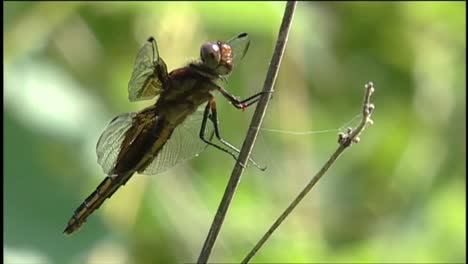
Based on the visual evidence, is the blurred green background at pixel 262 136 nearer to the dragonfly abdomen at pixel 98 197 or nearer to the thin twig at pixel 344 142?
the dragonfly abdomen at pixel 98 197

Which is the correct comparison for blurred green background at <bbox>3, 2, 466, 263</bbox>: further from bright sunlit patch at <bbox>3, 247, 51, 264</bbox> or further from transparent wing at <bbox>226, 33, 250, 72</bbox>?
transparent wing at <bbox>226, 33, 250, 72</bbox>

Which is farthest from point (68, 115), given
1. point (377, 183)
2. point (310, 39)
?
point (377, 183)

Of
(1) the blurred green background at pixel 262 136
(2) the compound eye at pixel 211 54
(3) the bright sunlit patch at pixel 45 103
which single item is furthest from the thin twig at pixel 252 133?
(3) the bright sunlit patch at pixel 45 103

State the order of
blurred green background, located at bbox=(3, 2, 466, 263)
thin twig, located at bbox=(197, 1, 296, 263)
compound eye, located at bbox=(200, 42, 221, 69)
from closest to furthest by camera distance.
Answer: thin twig, located at bbox=(197, 1, 296, 263) < compound eye, located at bbox=(200, 42, 221, 69) < blurred green background, located at bbox=(3, 2, 466, 263)

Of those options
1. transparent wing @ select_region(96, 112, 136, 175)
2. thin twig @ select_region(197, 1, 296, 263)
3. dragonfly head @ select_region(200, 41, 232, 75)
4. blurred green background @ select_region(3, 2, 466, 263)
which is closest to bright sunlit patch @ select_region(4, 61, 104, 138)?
blurred green background @ select_region(3, 2, 466, 263)

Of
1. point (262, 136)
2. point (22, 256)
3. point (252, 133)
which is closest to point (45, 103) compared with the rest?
point (22, 256)

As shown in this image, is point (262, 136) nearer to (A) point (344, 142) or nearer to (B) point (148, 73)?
(B) point (148, 73)

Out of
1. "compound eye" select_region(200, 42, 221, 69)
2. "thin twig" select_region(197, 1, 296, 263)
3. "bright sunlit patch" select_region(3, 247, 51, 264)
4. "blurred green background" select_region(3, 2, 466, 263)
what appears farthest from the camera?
"blurred green background" select_region(3, 2, 466, 263)

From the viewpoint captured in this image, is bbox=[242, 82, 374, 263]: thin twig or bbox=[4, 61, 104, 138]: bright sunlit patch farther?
bbox=[4, 61, 104, 138]: bright sunlit patch

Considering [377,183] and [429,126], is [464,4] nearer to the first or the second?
[429,126]
